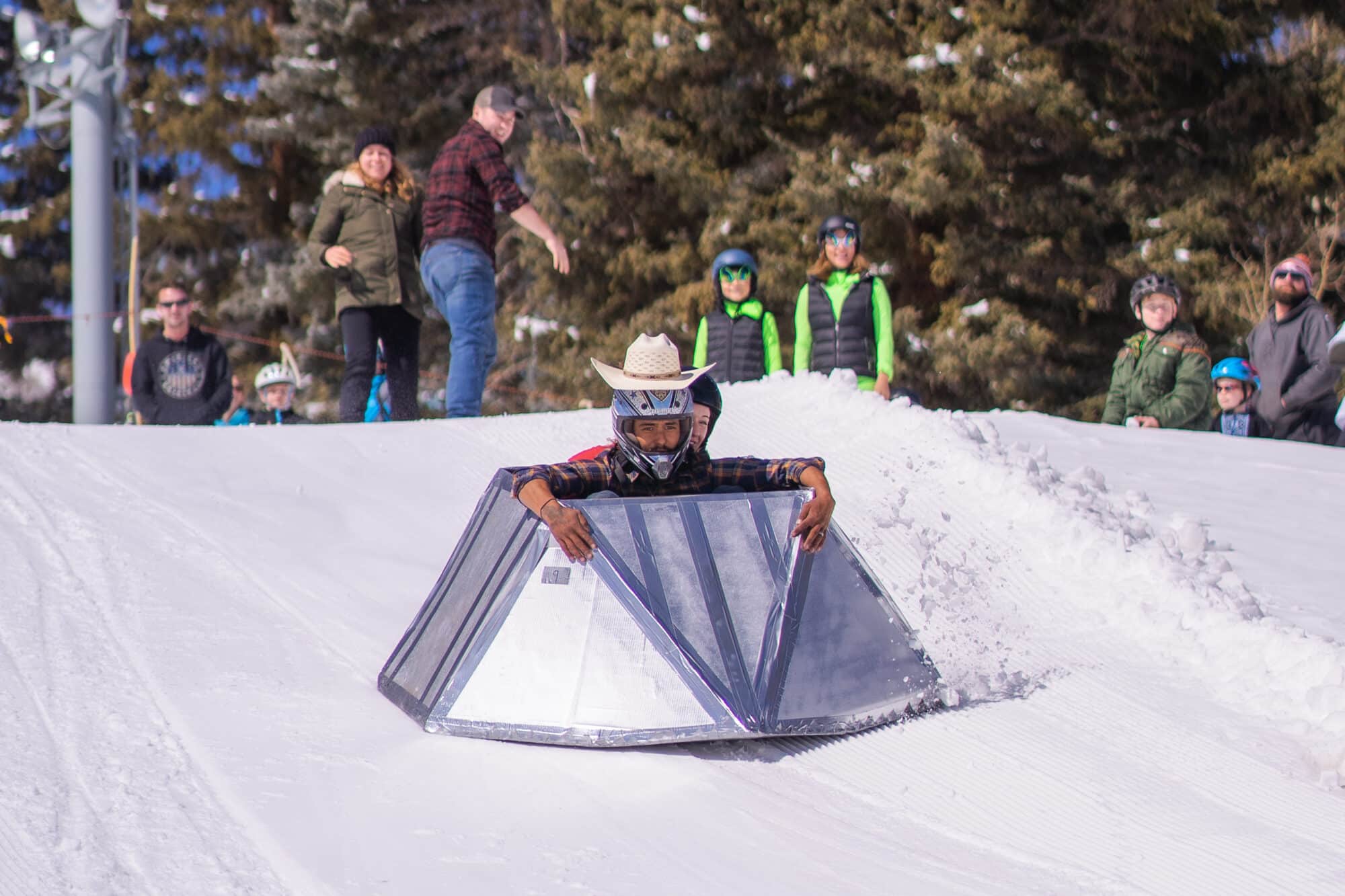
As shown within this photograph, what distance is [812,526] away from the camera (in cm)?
403

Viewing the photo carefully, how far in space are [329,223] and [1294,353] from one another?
525cm

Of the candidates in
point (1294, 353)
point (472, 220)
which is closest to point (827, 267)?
point (472, 220)

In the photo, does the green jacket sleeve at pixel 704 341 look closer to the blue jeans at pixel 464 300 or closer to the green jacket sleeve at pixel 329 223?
the blue jeans at pixel 464 300

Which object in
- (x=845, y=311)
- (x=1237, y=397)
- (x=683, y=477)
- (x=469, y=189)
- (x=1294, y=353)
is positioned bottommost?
(x=683, y=477)

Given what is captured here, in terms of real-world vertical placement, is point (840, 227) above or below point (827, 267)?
above

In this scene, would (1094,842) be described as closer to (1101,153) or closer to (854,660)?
(854,660)

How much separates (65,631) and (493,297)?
138 inches

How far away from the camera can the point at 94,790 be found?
320 cm

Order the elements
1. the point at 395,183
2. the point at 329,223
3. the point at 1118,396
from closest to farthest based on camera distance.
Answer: the point at 329,223, the point at 395,183, the point at 1118,396

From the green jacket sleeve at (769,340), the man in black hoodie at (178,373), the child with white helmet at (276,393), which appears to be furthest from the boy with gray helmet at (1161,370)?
the man in black hoodie at (178,373)

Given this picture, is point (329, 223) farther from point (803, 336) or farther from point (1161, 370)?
point (1161, 370)

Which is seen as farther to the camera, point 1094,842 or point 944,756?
point 944,756

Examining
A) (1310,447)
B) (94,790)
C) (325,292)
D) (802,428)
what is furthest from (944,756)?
(325,292)

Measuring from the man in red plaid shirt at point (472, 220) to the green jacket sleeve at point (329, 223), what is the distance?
0.45 metres
